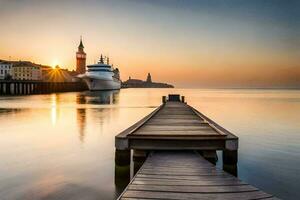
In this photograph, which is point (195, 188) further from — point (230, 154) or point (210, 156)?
point (210, 156)

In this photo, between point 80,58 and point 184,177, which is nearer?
point 184,177

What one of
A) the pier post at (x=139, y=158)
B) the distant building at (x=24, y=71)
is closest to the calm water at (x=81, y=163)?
the pier post at (x=139, y=158)

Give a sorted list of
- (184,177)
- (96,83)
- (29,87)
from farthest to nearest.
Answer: (96,83) < (29,87) < (184,177)

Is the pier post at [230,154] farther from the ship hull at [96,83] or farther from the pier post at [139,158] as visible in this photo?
the ship hull at [96,83]

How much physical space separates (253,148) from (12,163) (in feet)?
39.4

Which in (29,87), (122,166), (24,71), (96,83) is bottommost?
(122,166)

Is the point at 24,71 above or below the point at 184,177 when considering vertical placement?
above

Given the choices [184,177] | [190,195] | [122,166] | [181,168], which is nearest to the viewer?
[190,195]

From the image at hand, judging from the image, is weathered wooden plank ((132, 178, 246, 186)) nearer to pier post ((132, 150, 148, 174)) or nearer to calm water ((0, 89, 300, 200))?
calm water ((0, 89, 300, 200))

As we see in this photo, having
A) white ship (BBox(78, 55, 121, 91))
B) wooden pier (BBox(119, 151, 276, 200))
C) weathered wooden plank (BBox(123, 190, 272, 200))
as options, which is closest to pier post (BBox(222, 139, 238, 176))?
wooden pier (BBox(119, 151, 276, 200))

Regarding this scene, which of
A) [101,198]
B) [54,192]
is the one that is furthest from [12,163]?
Result: [101,198]

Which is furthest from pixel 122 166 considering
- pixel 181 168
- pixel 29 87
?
pixel 29 87

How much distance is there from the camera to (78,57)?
18925 centimetres

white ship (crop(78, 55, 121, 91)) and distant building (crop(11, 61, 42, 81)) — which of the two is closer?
white ship (crop(78, 55, 121, 91))
